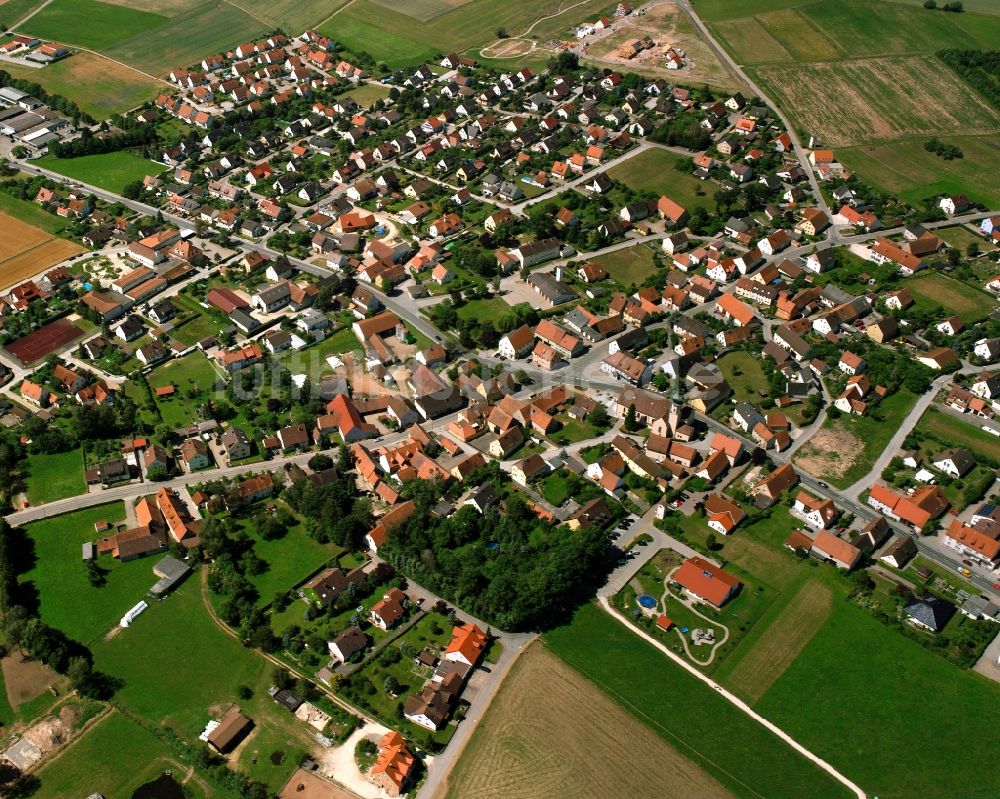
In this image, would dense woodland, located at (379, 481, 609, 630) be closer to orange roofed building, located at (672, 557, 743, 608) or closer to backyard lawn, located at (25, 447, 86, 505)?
orange roofed building, located at (672, 557, 743, 608)

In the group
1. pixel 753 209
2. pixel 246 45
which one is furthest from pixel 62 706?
pixel 246 45

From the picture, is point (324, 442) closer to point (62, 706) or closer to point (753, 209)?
point (62, 706)

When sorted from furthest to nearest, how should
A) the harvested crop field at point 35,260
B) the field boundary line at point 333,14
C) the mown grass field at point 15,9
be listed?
the mown grass field at point 15,9
the field boundary line at point 333,14
the harvested crop field at point 35,260

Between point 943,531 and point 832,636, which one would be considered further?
point 943,531

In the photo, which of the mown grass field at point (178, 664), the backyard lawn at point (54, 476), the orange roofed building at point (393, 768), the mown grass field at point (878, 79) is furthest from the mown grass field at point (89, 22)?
the orange roofed building at point (393, 768)

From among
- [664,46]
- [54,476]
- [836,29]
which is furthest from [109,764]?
[836,29]

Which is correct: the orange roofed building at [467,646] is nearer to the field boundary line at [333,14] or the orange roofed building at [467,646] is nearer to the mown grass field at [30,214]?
the mown grass field at [30,214]

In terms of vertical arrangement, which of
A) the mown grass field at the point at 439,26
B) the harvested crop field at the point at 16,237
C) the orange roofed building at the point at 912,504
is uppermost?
the mown grass field at the point at 439,26
